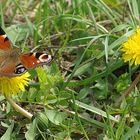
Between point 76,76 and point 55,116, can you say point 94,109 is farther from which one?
point 76,76

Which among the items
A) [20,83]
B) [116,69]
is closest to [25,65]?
[20,83]

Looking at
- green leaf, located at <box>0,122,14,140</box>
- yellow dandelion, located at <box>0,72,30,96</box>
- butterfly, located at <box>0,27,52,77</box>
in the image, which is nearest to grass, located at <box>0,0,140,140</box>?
green leaf, located at <box>0,122,14,140</box>

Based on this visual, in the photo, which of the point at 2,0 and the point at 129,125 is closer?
the point at 129,125

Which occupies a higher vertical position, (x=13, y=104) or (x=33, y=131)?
(x=13, y=104)

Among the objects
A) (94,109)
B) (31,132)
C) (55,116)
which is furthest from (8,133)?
(94,109)

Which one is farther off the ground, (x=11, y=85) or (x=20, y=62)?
(x=20, y=62)

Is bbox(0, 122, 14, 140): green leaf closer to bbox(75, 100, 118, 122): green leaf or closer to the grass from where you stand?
the grass

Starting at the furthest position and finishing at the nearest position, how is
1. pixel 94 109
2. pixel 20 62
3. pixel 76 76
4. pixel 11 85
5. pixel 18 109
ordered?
pixel 76 76 → pixel 94 109 → pixel 18 109 → pixel 11 85 → pixel 20 62

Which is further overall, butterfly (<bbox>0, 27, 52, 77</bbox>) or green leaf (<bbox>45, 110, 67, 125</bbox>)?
green leaf (<bbox>45, 110, 67, 125</bbox>)

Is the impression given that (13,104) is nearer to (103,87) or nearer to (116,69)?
(103,87)
